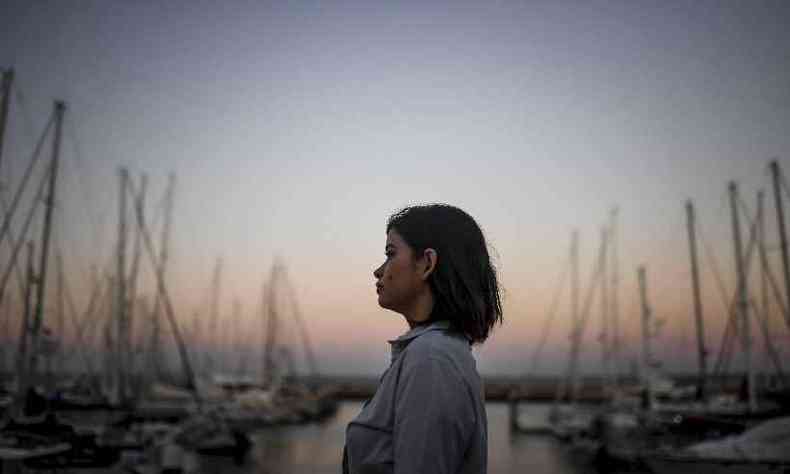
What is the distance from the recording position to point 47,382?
17.1 m

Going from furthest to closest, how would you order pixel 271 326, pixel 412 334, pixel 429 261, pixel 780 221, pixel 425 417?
pixel 271 326, pixel 780 221, pixel 429 261, pixel 412 334, pixel 425 417

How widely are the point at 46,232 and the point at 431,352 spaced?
1619 centimetres

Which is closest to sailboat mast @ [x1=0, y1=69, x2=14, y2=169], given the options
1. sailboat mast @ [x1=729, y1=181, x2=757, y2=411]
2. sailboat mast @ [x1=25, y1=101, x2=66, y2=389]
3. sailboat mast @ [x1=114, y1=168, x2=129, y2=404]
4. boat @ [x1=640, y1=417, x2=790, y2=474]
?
sailboat mast @ [x1=25, y1=101, x2=66, y2=389]

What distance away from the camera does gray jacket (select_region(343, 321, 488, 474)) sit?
114cm

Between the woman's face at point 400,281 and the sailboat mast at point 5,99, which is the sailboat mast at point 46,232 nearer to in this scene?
the sailboat mast at point 5,99

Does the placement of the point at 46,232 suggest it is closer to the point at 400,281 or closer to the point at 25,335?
the point at 25,335

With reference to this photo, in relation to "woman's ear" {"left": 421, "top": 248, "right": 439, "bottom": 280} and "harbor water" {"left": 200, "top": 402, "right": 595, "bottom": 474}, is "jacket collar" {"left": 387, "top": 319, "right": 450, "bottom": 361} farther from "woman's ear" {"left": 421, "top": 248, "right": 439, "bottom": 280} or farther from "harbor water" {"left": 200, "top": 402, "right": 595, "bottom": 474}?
"harbor water" {"left": 200, "top": 402, "right": 595, "bottom": 474}

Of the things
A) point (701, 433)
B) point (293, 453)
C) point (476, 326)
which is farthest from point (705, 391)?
point (476, 326)

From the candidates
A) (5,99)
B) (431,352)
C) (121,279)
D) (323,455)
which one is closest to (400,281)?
(431,352)

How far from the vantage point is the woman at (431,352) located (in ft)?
3.79

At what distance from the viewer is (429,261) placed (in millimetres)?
1438

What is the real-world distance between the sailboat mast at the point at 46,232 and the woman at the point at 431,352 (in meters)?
14.8

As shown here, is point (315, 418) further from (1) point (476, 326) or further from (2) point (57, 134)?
(1) point (476, 326)

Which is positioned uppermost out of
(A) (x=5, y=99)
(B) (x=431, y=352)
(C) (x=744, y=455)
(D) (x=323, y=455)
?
(A) (x=5, y=99)
